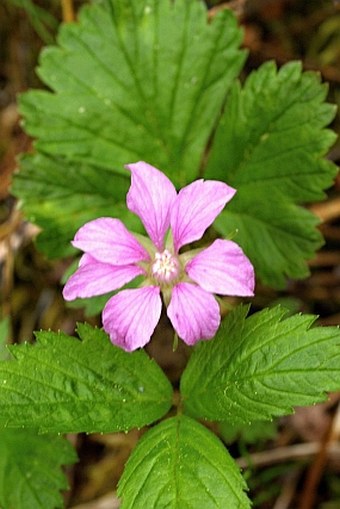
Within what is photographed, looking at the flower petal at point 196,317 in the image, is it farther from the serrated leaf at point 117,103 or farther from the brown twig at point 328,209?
the brown twig at point 328,209

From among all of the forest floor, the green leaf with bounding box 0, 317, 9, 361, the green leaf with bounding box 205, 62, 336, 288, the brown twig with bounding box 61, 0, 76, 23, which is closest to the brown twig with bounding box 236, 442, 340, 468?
the forest floor

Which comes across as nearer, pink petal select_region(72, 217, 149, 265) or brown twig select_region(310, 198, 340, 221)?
pink petal select_region(72, 217, 149, 265)

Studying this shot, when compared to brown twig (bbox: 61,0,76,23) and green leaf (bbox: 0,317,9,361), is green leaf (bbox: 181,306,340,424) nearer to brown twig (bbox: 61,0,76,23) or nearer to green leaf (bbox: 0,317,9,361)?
green leaf (bbox: 0,317,9,361)

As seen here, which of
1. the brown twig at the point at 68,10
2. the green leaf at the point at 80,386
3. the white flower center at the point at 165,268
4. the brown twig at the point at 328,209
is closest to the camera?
the green leaf at the point at 80,386

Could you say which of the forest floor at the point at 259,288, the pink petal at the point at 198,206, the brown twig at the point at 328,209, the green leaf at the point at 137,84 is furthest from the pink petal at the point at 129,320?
the brown twig at the point at 328,209

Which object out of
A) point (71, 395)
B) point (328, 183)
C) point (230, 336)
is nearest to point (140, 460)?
point (71, 395)
